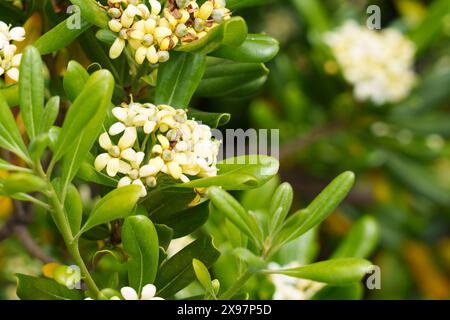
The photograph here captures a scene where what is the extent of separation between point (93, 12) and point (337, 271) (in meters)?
0.36

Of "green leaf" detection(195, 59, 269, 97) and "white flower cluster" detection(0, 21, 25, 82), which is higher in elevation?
"white flower cluster" detection(0, 21, 25, 82)

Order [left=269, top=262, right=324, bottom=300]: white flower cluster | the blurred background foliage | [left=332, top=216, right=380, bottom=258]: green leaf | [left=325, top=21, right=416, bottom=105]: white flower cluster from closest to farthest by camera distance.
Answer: [left=269, top=262, right=324, bottom=300]: white flower cluster → [left=332, top=216, right=380, bottom=258]: green leaf → [left=325, top=21, right=416, bottom=105]: white flower cluster → the blurred background foliage

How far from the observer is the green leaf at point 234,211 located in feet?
2.36

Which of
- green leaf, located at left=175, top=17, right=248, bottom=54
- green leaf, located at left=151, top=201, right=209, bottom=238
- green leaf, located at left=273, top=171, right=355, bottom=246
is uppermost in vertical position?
green leaf, located at left=175, top=17, right=248, bottom=54

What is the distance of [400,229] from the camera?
2211 mm

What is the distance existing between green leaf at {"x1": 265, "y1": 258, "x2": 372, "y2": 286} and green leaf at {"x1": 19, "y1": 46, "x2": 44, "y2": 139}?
0.28 meters

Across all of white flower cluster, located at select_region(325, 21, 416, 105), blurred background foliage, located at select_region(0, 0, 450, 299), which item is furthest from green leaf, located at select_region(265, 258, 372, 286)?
white flower cluster, located at select_region(325, 21, 416, 105)

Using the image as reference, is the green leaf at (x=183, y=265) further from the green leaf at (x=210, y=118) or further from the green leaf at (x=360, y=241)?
the green leaf at (x=360, y=241)

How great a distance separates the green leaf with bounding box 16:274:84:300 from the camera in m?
0.81

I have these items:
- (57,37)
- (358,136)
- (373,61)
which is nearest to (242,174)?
(57,37)

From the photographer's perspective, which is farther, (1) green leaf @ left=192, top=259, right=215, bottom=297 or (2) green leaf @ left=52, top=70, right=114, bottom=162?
(1) green leaf @ left=192, top=259, right=215, bottom=297

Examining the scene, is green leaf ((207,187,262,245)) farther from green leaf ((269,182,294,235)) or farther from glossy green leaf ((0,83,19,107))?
glossy green leaf ((0,83,19,107))
